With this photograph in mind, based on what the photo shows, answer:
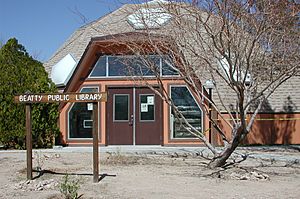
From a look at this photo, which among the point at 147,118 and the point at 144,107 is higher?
the point at 144,107

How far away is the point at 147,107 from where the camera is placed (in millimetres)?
18875

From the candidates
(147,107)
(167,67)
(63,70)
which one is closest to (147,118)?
(147,107)

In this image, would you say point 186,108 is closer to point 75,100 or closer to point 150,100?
point 150,100

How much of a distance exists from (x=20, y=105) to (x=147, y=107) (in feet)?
16.6

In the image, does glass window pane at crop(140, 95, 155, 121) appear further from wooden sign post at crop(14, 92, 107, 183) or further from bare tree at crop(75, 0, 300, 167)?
wooden sign post at crop(14, 92, 107, 183)

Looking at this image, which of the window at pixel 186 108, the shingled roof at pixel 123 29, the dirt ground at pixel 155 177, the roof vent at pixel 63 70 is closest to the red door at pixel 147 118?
the window at pixel 186 108

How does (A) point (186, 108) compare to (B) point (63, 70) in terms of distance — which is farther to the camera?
(B) point (63, 70)

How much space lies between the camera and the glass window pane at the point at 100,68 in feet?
62.5

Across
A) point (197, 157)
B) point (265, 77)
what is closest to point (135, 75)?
point (197, 157)

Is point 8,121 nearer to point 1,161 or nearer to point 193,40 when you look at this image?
point 1,161

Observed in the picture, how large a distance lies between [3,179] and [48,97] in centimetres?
226

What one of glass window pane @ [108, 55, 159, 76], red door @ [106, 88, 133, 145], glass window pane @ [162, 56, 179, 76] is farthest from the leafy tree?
glass window pane @ [162, 56, 179, 76]

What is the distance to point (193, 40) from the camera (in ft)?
39.0

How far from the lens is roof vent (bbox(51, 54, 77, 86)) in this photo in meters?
19.5
